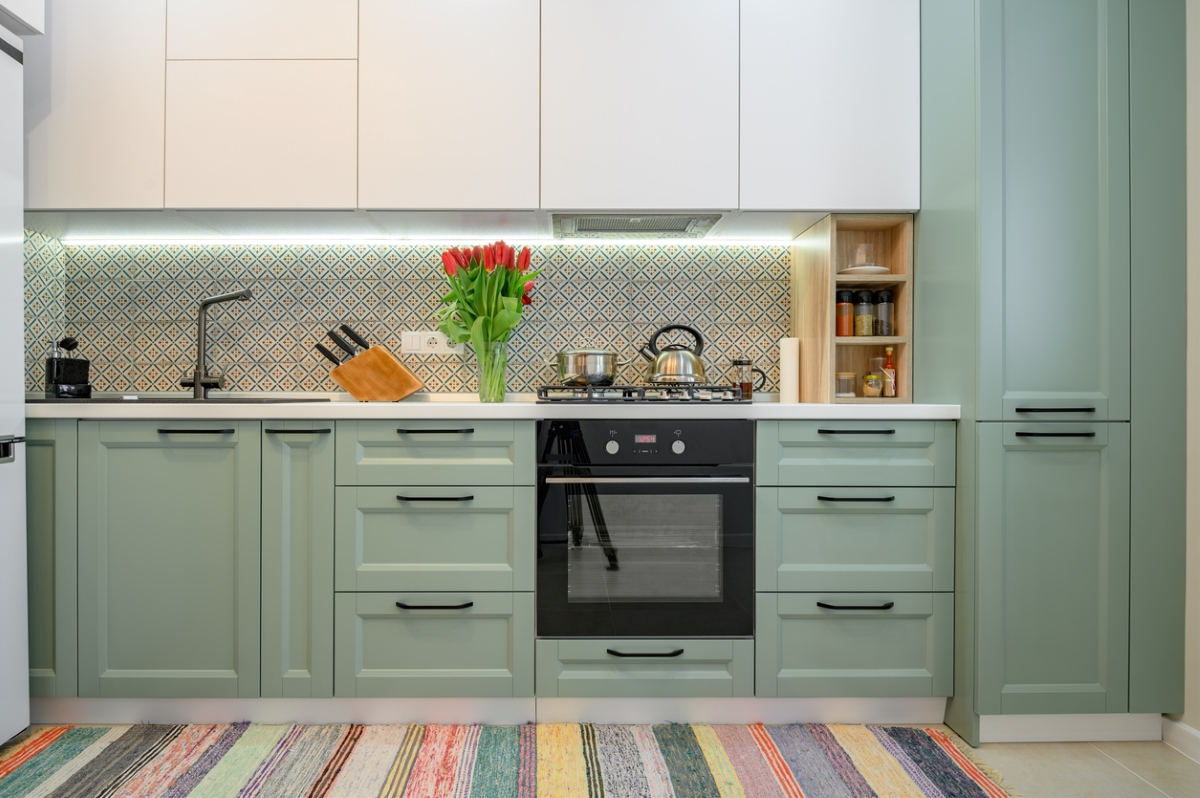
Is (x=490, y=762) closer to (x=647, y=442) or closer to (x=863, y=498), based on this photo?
(x=647, y=442)

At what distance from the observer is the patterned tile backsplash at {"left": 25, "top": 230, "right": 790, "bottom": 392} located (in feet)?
8.93

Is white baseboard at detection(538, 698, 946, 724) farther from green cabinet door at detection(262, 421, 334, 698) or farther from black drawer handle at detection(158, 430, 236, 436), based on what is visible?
black drawer handle at detection(158, 430, 236, 436)

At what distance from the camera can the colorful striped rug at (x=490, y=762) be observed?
5.89 feet

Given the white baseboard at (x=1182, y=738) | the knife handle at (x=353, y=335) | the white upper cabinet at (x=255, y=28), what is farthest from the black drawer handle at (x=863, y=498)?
the white upper cabinet at (x=255, y=28)

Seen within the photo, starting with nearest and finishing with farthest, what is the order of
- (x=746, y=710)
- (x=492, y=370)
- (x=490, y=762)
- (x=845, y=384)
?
(x=490, y=762) → (x=746, y=710) → (x=492, y=370) → (x=845, y=384)

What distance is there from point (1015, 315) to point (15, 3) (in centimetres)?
276

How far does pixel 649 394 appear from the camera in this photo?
2.35m

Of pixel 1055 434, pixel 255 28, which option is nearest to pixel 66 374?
pixel 255 28

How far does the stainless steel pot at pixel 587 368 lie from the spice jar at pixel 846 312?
0.79 metres

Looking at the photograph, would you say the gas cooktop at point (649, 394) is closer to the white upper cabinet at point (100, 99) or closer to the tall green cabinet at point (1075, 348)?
the tall green cabinet at point (1075, 348)

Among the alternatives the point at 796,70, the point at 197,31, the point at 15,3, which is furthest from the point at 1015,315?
the point at 15,3

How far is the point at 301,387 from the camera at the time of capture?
2.73 metres

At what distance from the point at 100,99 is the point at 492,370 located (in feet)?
4.79

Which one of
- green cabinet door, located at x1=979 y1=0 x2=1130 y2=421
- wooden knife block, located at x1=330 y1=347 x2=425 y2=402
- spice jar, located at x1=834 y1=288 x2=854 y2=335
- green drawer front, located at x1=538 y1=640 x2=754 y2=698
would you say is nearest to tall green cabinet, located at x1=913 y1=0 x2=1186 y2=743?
green cabinet door, located at x1=979 y1=0 x2=1130 y2=421
